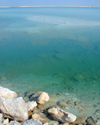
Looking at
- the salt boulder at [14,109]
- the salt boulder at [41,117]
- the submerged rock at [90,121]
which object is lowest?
the submerged rock at [90,121]

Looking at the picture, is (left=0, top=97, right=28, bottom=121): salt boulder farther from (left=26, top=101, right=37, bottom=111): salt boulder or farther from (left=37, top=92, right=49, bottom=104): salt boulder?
(left=37, top=92, right=49, bottom=104): salt boulder

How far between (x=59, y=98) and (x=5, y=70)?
12.0 ft

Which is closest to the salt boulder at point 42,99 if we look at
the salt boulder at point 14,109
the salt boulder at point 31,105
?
the salt boulder at point 31,105

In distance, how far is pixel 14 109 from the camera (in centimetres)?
412

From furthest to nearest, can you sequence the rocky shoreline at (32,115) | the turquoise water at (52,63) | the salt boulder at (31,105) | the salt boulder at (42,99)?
the turquoise water at (52,63) < the salt boulder at (42,99) < the salt boulder at (31,105) < the rocky shoreline at (32,115)

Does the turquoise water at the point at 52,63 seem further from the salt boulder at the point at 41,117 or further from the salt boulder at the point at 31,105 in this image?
the salt boulder at the point at 41,117

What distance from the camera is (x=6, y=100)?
4.27 meters

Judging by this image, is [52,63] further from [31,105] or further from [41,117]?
[41,117]

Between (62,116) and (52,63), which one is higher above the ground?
(62,116)

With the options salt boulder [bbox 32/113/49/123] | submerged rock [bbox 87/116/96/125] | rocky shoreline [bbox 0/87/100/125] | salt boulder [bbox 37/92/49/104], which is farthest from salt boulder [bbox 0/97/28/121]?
submerged rock [bbox 87/116/96/125]

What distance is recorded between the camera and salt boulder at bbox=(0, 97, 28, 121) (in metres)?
4.06

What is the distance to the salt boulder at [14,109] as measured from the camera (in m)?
4.06

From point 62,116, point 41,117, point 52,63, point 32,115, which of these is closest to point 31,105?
point 32,115

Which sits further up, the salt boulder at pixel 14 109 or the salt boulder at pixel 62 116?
the salt boulder at pixel 14 109
